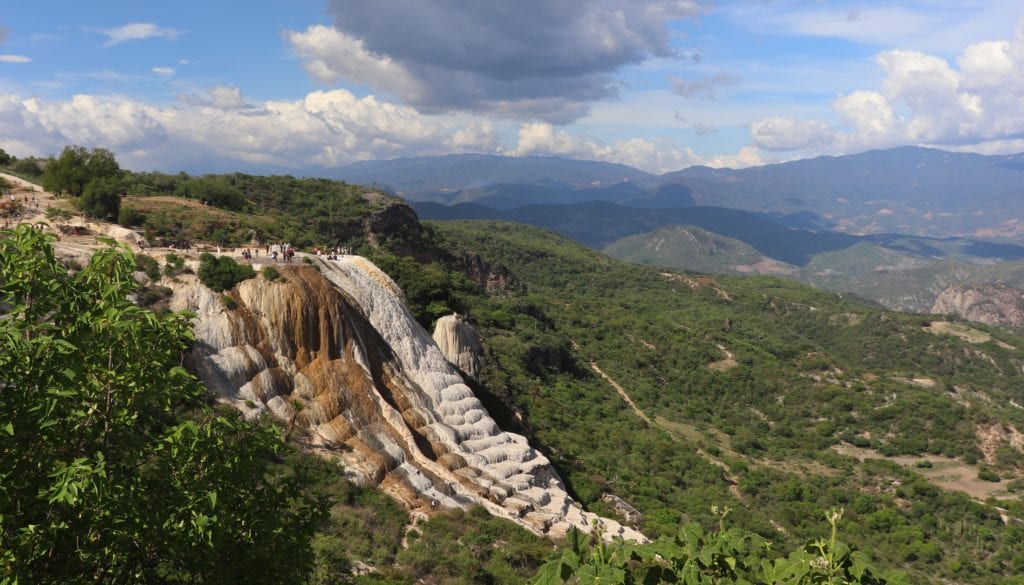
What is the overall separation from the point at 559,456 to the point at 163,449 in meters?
35.3

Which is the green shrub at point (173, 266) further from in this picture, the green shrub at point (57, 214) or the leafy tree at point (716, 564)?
the leafy tree at point (716, 564)

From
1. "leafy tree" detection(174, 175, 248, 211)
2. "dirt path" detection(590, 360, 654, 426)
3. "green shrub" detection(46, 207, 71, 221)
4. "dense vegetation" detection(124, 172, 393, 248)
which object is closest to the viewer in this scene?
"green shrub" detection(46, 207, 71, 221)

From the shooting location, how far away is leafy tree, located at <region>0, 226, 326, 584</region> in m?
5.66

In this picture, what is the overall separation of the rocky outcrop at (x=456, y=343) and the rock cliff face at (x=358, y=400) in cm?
774

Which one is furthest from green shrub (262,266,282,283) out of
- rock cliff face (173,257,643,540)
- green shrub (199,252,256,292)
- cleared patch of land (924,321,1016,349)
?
cleared patch of land (924,321,1016,349)

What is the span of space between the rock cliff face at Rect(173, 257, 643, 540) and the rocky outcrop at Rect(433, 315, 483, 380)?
7738mm

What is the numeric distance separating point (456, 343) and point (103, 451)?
35.0 metres

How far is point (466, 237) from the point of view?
152m

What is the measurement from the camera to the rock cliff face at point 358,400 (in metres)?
25.5

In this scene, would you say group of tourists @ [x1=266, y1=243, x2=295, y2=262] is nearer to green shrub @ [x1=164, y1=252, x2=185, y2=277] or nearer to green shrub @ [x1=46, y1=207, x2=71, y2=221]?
green shrub @ [x1=164, y1=252, x2=185, y2=277]

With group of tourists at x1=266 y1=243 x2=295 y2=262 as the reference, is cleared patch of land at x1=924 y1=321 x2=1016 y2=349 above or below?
below

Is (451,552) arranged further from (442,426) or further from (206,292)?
(206,292)

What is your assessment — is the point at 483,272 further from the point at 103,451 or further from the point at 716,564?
the point at 716,564

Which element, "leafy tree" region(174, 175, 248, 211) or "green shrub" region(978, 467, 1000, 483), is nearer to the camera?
"leafy tree" region(174, 175, 248, 211)
